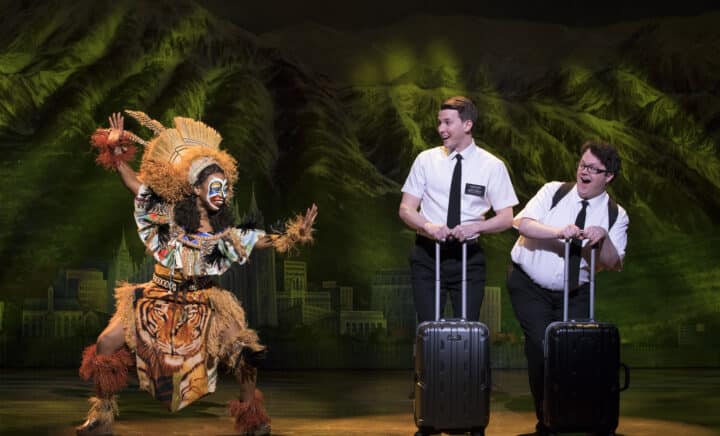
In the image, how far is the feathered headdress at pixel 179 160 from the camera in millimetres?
4145

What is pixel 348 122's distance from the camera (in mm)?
8242

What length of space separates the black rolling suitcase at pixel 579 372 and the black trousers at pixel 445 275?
14.4 inches

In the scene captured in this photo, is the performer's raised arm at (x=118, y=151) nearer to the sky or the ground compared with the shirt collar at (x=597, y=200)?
nearer to the sky

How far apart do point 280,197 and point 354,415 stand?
3.17 metres

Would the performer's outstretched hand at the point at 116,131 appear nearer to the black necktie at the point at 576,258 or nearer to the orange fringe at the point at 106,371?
the orange fringe at the point at 106,371

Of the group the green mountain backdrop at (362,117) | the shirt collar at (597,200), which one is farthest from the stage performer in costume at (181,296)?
the green mountain backdrop at (362,117)

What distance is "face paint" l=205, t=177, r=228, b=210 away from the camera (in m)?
4.12

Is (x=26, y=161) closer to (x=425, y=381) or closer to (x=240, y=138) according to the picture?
(x=240, y=138)

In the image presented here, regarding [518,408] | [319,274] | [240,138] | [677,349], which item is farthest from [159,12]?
[677,349]

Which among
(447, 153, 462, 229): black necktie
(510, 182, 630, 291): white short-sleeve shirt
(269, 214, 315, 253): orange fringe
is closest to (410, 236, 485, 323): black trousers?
(447, 153, 462, 229): black necktie

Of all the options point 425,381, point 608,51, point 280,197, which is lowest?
point 425,381

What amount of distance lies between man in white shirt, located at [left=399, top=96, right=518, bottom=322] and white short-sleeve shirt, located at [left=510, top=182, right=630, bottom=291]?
17 centimetres

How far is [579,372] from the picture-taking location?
12.6 feet

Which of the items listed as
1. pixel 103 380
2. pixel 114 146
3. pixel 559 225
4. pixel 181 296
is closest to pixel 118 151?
pixel 114 146
